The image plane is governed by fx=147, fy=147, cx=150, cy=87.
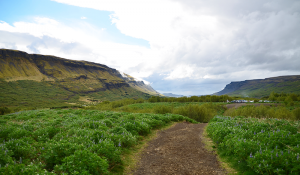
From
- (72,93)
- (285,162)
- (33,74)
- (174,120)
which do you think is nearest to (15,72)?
(33,74)

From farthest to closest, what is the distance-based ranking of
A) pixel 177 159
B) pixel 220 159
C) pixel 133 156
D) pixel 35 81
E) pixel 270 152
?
1. pixel 35 81
2. pixel 133 156
3. pixel 177 159
4. pixel 220 159
5. pixel 270 152

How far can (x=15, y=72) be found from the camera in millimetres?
160500

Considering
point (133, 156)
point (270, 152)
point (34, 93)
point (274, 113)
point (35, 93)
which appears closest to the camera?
point (270, 152)

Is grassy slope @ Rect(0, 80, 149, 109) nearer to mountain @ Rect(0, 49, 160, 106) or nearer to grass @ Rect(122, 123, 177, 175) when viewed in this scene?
mountain @ Rect(0, 49, 160, 106)

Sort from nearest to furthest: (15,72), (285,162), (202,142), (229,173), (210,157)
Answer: (285,162), (229,173), (210,157), (202,142), (15,72)

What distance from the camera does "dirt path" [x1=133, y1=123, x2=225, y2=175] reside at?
627 centimetres

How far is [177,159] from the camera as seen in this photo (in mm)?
7445

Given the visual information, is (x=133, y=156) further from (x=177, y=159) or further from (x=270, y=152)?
(x=270, y=152)

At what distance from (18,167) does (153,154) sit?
598 centimetres

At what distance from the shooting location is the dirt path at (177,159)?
627cm

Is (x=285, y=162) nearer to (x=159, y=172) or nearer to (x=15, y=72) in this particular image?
(x=159, y=172)

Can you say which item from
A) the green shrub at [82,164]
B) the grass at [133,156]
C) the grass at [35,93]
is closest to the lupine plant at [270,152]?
the grass at [133,156]

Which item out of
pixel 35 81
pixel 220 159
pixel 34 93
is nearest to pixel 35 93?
pixel 34 93

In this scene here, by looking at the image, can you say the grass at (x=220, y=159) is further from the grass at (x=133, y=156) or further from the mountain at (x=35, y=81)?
the mountain at (x=35, y=81)
